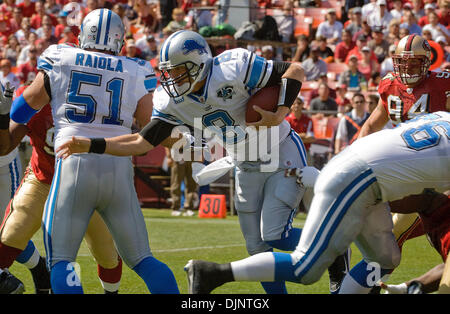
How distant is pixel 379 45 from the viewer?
13.0 metres

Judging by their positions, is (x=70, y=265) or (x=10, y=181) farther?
(x=10, y=181)

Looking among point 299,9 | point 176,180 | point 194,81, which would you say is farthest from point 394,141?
Answer: point 299,9

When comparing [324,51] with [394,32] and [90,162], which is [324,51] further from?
[90,162]

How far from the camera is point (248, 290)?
5719mm

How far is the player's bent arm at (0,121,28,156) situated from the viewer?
4.52m

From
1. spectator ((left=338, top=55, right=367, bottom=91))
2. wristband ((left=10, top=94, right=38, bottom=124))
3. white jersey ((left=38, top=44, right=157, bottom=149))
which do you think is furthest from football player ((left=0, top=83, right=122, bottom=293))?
spectator ((left=338, top=55, right=367, bottom=91))

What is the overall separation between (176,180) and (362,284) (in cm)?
770

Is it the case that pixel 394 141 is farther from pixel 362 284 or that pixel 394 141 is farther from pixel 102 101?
pixel 102 101

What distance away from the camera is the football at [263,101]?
4.28 m

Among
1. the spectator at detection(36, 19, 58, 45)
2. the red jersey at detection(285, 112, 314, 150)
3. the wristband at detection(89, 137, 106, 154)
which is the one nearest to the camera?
the wristband at detection(89, 137, 106, 154)

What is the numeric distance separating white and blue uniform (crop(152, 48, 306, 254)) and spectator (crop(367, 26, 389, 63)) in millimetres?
8611

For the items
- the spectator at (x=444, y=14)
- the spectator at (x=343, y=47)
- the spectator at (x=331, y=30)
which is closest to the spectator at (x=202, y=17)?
the spectator at (x=331, y=30)

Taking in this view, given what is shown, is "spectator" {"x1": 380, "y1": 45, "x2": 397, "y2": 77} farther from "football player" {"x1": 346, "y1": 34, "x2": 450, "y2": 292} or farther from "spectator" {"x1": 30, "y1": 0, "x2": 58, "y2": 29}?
"spectator" {"x1": 30, "y1": 0, "x2": 58, "y2": 29}

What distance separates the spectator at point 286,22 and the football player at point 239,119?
379 inches
